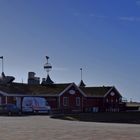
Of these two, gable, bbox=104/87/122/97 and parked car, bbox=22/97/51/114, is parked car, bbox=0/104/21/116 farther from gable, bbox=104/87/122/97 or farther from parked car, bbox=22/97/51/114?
gable, bbox=104/87/122/97

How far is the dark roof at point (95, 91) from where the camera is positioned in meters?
80.1

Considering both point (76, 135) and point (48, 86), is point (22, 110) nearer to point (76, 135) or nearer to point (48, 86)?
point (48, 86)

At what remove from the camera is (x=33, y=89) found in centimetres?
7006

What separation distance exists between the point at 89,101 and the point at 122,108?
370 inches

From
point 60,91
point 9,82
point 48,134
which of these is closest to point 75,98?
point 60,91

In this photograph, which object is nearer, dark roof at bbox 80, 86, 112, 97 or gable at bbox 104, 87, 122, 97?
dark roof at bbox 80, 86, 112, 97

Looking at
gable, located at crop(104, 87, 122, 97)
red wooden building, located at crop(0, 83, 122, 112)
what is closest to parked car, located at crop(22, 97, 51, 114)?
red wooden building, located at crop(0, 83, 122, 112)

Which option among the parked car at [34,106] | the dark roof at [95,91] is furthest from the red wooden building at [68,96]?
the parked car at [34,106]

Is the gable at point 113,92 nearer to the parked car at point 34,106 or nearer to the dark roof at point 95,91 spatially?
the dark roof at point 95,91

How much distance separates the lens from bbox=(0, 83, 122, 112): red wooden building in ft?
211

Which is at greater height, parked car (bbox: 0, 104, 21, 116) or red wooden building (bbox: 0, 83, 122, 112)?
red wooden building (bbox: 0, 83, 122, 112)

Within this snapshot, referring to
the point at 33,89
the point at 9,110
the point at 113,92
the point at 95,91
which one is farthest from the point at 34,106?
the point at 113,92

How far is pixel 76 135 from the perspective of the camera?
2373 centimetres

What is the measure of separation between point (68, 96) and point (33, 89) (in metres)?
5.40
